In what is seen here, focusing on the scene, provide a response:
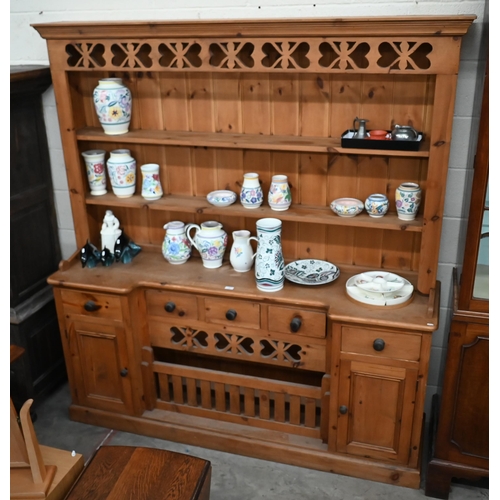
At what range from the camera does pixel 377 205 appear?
229 cm

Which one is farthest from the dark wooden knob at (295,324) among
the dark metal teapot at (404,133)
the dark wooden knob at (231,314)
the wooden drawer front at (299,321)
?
the dark metal teapot at (404,133)

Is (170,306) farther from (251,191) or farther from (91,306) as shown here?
(251,191)

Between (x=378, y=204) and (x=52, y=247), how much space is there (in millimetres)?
1660

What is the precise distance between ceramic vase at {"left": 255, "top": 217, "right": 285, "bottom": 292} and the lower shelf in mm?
676

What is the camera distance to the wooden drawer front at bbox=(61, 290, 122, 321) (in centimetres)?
251

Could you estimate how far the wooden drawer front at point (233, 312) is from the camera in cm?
241

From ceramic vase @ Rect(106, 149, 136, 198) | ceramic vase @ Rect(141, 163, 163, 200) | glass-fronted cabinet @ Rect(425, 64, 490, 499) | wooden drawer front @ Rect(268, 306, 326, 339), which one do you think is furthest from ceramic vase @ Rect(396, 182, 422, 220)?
ceramic vase @ Rect(106, 149, 136, 198)

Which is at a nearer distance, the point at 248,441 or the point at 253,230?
the point at 248,441

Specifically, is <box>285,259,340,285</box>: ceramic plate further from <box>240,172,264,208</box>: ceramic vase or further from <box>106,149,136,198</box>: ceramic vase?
<box>106,149,136,198</box>: ceramic vase

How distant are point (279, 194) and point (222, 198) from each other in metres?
0.26

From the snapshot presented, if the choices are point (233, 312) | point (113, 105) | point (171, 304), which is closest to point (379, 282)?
point (233, 312)
